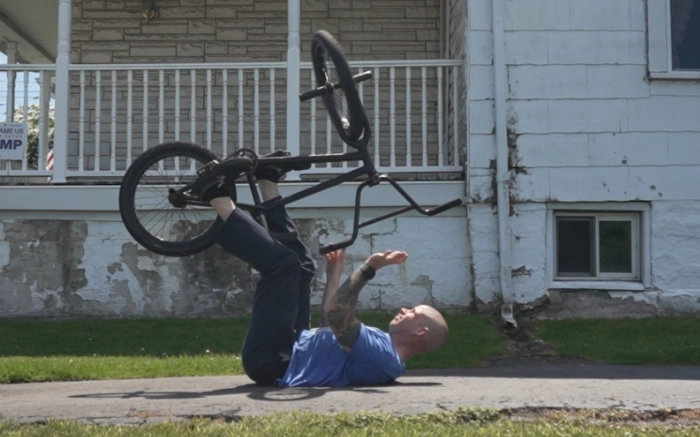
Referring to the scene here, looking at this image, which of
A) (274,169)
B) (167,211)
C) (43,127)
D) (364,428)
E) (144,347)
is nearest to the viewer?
(364,428)

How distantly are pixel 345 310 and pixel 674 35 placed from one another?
18.0 ft

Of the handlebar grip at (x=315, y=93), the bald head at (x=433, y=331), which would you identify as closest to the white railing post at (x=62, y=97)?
the handlebar grip at (x=315, y=93)

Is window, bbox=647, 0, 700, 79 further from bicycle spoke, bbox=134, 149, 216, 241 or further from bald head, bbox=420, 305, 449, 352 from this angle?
bald head, bbox=420, 305, 449, 352

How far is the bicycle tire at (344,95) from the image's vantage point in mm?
5176

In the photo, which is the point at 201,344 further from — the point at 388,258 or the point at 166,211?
the point at 388,258

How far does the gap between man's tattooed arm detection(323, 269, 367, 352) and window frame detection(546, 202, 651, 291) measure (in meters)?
4.15

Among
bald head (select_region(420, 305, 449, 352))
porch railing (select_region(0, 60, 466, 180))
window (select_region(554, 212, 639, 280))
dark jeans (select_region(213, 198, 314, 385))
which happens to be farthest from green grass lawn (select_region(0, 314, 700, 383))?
porch railing (select_region(0, 60, 466, 180))

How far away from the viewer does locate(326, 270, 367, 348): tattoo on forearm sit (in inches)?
185

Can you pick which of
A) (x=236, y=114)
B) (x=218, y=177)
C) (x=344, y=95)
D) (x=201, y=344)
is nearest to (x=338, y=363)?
(x=218, y=177)

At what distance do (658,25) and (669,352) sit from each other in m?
3.19

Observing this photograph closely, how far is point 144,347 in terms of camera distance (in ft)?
24.4

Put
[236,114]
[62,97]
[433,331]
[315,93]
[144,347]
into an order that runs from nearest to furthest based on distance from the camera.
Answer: [433,331], [315,93], [144,347], [62,97], [236,114]

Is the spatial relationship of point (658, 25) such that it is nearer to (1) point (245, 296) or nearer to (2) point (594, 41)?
(2) point (594, 41)

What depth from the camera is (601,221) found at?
28.7ft
